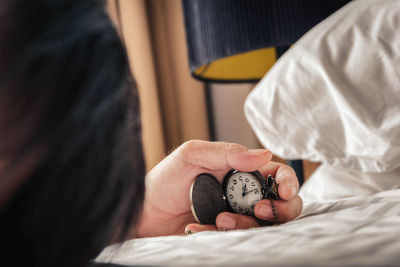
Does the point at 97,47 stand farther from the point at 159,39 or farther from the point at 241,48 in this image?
the point at 159,39

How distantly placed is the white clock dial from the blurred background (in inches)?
47.6

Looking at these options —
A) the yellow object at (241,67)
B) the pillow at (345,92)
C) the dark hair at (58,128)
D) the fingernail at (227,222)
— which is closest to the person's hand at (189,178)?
the fingernail at (227,222)

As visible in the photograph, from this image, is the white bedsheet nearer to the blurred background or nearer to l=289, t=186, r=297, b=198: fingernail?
l=289, t=186, r=297, b=198: fingernail

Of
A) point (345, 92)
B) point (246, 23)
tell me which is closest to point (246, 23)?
point (246, 23)

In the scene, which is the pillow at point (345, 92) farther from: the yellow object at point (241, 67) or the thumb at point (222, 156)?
the yellow object at point (241, 67)

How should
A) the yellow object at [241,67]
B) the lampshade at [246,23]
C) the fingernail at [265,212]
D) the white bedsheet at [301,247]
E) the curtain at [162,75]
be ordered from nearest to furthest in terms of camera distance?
1. the white bedsheet at [301,247]
2. the fingernail at [265,212]
3. the lampshade at [246,23]
4. the yellow object at [241,67]
5. the curtain at [162,75]

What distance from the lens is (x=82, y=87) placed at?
24cm

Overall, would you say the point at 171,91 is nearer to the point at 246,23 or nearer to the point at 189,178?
the point at 246,23

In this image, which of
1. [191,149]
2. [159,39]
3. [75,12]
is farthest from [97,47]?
[159,39]

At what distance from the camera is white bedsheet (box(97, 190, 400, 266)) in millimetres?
218

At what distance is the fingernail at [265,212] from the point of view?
1.71ft

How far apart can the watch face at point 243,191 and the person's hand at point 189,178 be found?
0.04 feet

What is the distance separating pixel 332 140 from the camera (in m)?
0.65

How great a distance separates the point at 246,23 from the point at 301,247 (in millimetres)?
648
